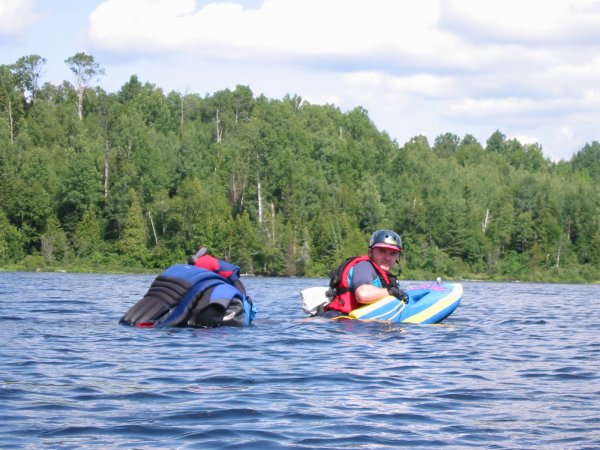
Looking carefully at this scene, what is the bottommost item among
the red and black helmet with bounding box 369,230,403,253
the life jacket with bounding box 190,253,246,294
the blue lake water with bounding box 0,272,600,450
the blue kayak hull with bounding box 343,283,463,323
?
the blue lake water with bounding box 0,272,600,450

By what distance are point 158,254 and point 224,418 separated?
208 feet

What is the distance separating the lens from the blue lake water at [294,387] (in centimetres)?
783

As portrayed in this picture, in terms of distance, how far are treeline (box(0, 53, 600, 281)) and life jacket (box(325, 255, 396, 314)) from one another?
50242 millimetres

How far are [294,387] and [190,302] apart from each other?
15.7ft

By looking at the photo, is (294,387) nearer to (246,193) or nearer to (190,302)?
(190,302)

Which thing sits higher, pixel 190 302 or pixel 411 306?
pixel 190 302

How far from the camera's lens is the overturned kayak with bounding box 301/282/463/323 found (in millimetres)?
15766

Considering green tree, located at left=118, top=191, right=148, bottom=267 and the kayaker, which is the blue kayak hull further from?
green tree, located at left=118, top=191, right=148, bottom=267

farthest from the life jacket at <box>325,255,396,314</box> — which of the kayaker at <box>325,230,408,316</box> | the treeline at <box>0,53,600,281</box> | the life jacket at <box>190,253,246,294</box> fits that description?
the treeline at <box>0,53,600,281</box>

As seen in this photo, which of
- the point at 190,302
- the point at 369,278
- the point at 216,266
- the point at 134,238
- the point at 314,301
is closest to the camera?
the point at 190,302

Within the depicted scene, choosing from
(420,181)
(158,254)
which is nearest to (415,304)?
(158,254)

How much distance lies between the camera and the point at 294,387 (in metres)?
9.93

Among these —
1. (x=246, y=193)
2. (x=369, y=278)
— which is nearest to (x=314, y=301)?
(x=369, y=278)

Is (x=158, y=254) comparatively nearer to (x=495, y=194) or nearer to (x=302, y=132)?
(x=302, y=132)
